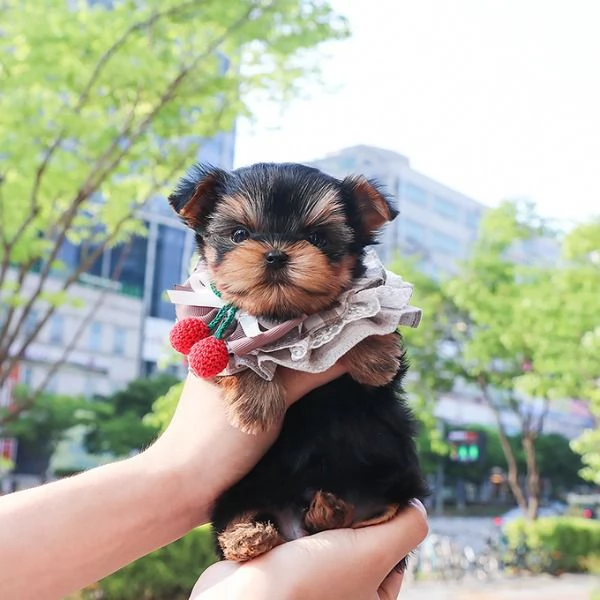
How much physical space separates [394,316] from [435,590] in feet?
45.9

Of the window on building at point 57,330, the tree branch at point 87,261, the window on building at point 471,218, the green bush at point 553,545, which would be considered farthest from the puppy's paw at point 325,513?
the window on building at point 471,218

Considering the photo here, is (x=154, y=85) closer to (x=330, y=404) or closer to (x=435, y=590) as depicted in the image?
(x=330, y=404)

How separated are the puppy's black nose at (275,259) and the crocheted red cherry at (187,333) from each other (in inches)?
8.4

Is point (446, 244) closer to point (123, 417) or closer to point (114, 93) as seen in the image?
point (123, 417)

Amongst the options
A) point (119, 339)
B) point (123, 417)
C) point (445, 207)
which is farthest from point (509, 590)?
point (445, 207)

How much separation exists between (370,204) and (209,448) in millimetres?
620

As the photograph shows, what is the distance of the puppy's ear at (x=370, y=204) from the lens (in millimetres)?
1615

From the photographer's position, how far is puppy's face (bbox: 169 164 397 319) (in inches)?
56.6

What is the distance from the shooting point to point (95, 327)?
108 ft

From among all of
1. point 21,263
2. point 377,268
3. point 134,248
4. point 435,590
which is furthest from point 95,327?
point 377,268

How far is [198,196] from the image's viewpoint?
160cm

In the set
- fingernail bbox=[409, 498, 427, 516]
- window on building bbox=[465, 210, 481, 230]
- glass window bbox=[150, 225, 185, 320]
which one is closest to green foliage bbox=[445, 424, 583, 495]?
window on building bbox=[465, 210, 481, 230]

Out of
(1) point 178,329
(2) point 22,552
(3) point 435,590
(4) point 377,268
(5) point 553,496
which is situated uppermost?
(4) point 377,268

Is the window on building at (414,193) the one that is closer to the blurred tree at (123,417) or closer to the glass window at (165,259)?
the glass window at (165,259)
